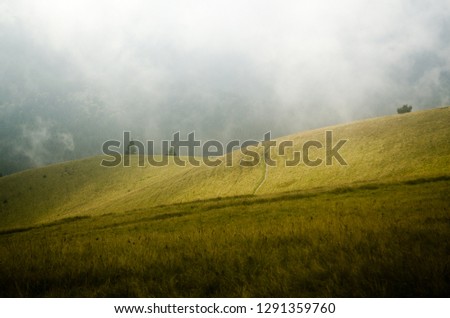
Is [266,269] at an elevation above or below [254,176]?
below

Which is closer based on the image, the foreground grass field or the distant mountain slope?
the foreground grass field

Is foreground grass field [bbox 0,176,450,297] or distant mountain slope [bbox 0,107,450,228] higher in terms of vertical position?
distant mountain slope [bbox 0,107,450,228]

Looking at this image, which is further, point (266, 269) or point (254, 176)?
point (254, 176)

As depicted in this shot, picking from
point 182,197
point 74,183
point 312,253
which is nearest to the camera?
point 312,253

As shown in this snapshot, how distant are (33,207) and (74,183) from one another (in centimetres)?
1776

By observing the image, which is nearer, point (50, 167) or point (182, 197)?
point (182, 197)

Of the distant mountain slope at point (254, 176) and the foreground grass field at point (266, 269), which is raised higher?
the distant mountain slope at point (254, 176)

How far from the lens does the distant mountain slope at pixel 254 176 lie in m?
55.9

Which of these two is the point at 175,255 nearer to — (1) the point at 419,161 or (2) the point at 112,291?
(2) the point at 112,291

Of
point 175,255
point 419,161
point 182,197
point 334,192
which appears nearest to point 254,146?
point 182,197

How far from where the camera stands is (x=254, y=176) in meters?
71.3

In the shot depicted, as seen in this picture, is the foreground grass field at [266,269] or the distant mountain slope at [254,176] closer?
the foreground grass field at [266,269]

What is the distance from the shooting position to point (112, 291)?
5137mm

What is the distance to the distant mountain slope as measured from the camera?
183 feet
